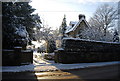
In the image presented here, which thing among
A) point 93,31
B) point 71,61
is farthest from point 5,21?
point 93,31

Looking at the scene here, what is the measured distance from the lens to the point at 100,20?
3253cm

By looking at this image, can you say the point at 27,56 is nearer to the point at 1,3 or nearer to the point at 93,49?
the point at 1,3

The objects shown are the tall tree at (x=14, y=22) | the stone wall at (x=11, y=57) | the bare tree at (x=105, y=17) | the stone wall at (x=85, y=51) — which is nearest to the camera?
the stone wall at (x=11, y=57)

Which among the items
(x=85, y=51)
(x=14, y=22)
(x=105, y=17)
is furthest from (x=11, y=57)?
(x=105, y=17)

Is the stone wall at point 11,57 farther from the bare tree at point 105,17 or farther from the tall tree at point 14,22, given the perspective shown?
the bare tree at point 105,17

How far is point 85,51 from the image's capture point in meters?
14.7

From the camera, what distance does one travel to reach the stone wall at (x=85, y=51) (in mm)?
13711

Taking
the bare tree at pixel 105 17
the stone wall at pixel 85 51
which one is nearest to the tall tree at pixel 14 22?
the stone wall at pixel 85 51

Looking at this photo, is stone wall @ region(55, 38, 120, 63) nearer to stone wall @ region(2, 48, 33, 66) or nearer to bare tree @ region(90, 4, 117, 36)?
stone wall @ region(2, 48, 33, 66)

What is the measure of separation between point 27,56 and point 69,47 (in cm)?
481

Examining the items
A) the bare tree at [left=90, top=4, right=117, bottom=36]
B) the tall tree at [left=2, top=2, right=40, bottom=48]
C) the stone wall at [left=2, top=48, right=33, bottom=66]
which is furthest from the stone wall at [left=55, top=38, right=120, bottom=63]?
the bare tree at [left=90, top=4, right=117, bottom=36]

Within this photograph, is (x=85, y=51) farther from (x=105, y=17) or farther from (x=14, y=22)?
(x=105, y=17)

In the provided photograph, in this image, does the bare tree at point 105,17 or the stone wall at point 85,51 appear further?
the bare tree at point 105,17

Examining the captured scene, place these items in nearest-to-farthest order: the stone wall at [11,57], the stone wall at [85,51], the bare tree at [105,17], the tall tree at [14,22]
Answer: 1. the stone wall at [11,57]
2. the tall tree at [14,22]
3. the stone wall at [85,51]
4. the bare tree at [105,17]
